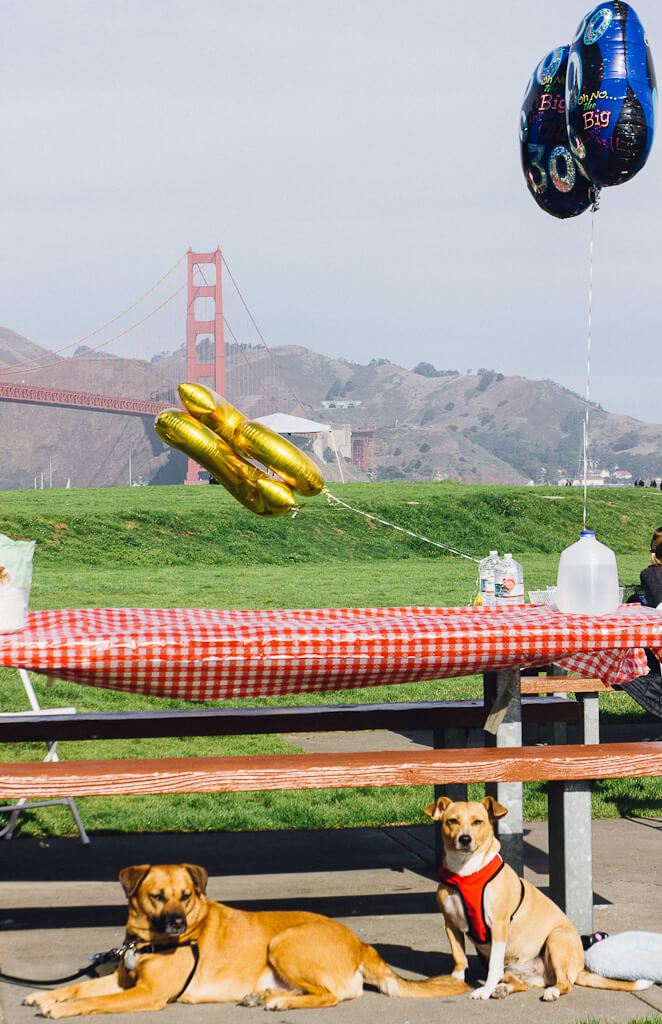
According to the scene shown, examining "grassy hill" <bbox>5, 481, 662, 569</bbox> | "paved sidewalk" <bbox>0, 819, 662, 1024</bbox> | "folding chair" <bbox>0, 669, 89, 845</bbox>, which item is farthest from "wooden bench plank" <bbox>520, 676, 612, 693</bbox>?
"grassy hill" <bbox>5, 481, 662, 569</bbox>

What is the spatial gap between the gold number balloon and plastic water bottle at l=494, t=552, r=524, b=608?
0.85 meters

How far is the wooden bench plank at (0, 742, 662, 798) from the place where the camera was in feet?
9.92

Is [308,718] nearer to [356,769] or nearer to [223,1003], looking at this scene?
[356,769]

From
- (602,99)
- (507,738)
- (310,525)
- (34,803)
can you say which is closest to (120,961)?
(507,738)

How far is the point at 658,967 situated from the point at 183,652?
1.55 m

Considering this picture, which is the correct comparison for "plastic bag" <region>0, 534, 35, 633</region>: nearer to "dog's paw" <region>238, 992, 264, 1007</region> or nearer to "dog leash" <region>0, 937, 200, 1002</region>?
"dog leash" <region>0, 937, 200, 1002</region>

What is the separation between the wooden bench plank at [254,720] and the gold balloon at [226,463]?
71 centimetres

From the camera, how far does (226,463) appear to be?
3.86 metres

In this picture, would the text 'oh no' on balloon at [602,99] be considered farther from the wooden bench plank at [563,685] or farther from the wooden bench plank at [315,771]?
the wooden bench plank at [315,771]

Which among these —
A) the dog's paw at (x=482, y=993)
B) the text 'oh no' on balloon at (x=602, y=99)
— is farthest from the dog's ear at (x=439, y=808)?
the text 'oh no' on balloon at (x=602, y=99)

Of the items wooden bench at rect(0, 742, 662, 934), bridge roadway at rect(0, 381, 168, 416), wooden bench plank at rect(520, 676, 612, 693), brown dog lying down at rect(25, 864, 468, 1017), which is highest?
bridge roadway at rect(0, 381, 168, 416)

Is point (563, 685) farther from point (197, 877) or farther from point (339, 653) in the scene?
point (197, 877)

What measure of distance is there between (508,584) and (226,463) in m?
1.18

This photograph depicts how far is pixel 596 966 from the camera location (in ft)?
10.5
